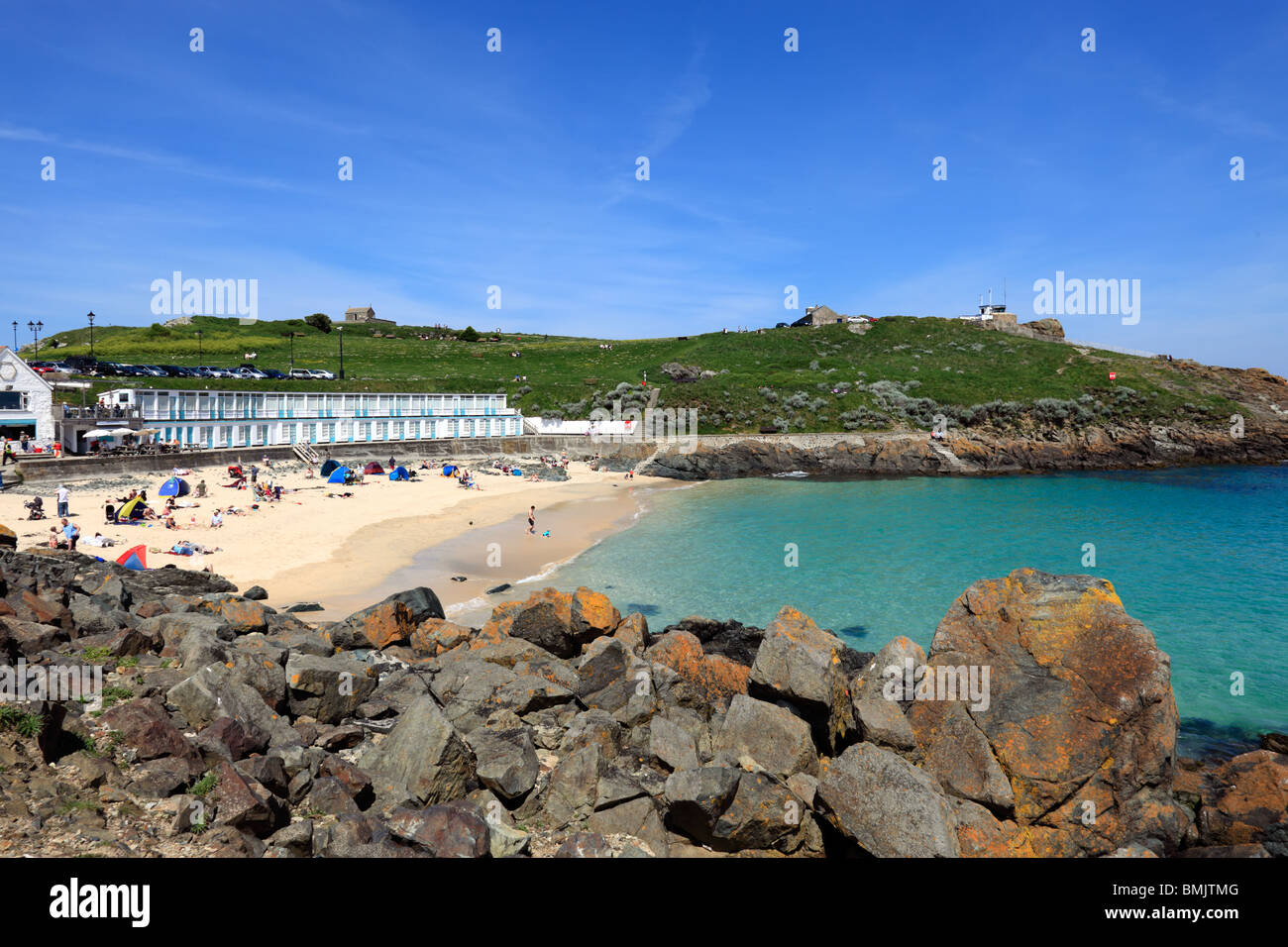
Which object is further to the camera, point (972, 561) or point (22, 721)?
point (972, 561)

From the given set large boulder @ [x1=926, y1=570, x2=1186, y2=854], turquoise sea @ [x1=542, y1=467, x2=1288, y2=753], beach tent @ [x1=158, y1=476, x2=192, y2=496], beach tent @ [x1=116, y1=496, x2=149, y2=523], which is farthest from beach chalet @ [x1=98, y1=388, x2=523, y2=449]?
large boulder @ [x1=926, y1=570, x2=1186, y2=854]

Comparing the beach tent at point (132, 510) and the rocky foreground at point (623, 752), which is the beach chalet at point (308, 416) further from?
the rocky foreground at point (623, 752)

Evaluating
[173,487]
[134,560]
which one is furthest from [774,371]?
[134,560]

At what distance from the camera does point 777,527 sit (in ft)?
139

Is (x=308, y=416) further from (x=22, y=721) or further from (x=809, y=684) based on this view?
(x=809, y=684)

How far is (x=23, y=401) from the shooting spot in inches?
1991

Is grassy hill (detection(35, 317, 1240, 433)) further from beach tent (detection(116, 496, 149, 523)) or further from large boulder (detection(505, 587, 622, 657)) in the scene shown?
large boulder (detection(505, 587, 622, 657))

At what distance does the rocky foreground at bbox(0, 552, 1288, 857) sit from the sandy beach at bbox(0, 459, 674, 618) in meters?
10.5

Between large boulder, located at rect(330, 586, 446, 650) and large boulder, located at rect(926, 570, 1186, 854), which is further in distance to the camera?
large boulder, located at rect(330, 586, 446, 650)

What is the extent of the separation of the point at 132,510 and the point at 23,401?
30057 millimetres

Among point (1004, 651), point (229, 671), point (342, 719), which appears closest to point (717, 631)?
point (1004, 651)

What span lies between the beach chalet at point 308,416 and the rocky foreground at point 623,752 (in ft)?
163

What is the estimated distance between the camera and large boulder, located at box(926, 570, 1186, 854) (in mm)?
Result: 10273

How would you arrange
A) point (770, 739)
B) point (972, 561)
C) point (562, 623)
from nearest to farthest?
point (770, 739) < point (562, 623) < point (972, 561)
